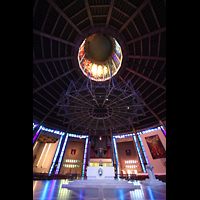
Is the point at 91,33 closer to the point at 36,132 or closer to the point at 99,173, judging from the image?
the point at 99,173

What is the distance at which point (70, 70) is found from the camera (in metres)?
23.6

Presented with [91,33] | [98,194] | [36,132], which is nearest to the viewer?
[98,194]

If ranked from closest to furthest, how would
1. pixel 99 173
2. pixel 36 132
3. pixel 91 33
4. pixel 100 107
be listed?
pixel 99 173
pixel 91 33
pixel 36 132
pixel 100 107

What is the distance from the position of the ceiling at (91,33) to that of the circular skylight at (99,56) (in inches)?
87.2

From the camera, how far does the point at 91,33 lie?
19188 mm

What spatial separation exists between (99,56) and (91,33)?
5.88 metres

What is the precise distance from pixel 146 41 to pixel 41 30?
15.9 m

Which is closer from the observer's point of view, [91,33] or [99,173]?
[99,173]

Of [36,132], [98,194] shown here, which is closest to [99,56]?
[36,132]

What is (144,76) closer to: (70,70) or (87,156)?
(70,70)

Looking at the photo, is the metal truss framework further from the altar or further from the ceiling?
the altar

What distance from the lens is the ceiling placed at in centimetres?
1568

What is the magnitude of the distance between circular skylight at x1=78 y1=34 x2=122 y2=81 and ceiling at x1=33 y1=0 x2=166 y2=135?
87.2 inches

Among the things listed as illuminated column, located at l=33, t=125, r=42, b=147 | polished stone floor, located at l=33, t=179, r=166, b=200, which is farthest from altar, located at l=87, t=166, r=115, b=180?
illuminated column, located at l=33, t=125, r=42, b=147
